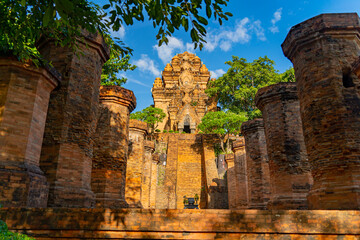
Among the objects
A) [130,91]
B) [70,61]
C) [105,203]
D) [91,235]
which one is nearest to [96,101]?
[70,61]

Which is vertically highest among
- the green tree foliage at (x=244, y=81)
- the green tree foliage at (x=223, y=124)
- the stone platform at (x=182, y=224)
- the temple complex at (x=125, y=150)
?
the green tree foliage at (x=244, y=81)

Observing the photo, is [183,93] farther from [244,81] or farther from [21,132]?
[21,132]

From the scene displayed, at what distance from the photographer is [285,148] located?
9.71 meters

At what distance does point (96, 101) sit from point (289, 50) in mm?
5872

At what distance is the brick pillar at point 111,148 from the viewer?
384 inches

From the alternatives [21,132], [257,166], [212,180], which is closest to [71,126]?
[21,132]

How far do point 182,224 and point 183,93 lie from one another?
42.2 meters

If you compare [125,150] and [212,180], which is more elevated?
[212,180]

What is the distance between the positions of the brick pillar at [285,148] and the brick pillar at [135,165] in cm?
691

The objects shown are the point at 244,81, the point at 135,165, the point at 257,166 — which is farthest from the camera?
the point at 244,81

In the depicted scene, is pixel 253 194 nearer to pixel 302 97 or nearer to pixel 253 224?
pixel 302 97

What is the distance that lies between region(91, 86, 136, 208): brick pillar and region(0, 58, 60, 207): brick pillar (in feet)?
11.9

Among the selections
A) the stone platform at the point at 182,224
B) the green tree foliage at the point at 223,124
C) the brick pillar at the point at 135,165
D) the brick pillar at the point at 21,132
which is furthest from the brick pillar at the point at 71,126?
the green tree foliage at the point at 223,124

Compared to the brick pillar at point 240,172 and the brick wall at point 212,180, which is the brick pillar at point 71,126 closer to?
the brick pillar at point 240,172
